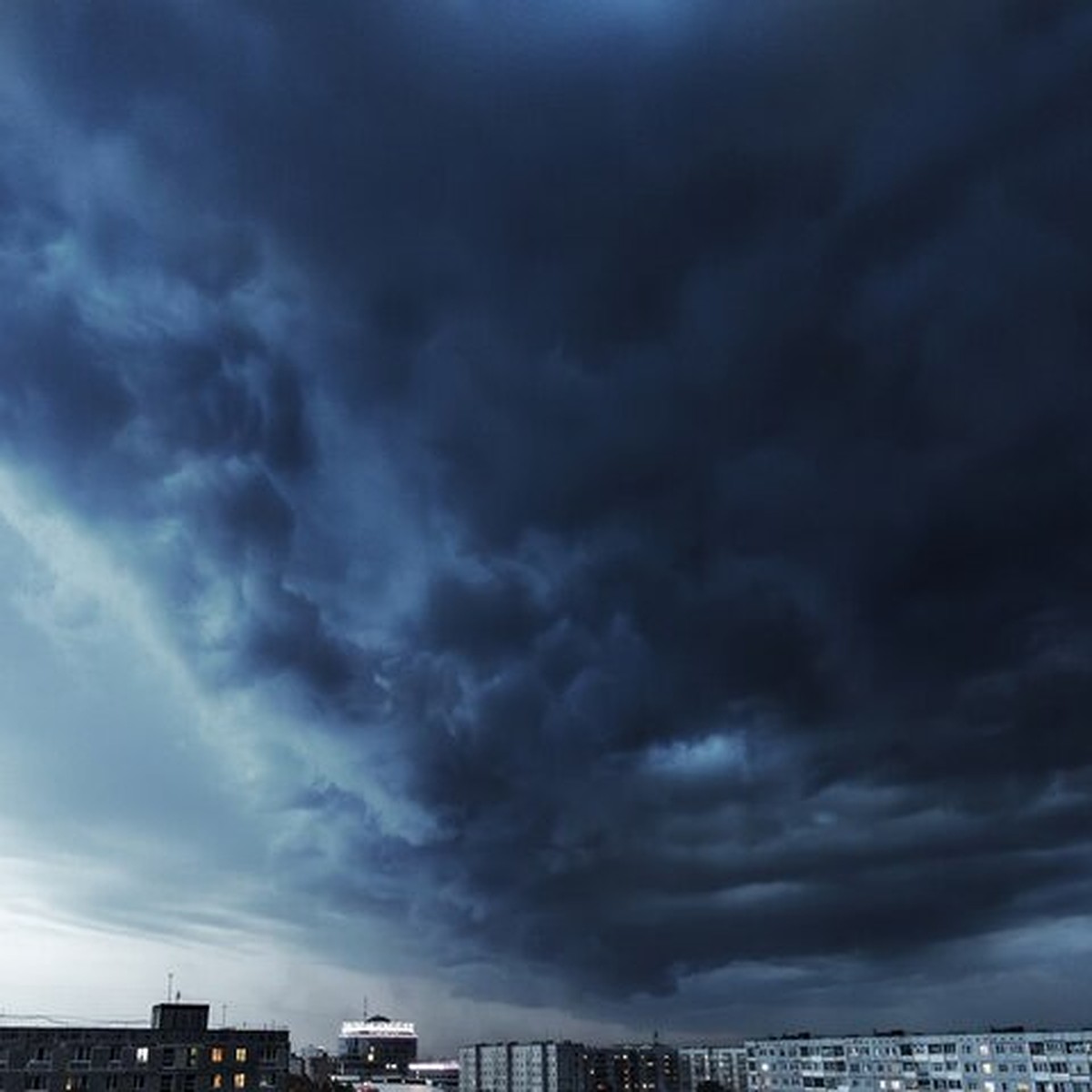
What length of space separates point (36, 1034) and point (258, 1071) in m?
34.8

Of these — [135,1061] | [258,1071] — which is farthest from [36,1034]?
[258,1071]

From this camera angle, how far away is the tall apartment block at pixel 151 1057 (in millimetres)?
157750

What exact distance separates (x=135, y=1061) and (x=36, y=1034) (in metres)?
15.4

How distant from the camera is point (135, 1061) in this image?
164m

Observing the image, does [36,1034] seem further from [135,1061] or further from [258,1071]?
[258,1071]

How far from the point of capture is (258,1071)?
566 feet

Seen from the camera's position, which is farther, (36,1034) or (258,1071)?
(258,1071)

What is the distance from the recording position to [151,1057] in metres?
166

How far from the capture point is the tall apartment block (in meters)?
158

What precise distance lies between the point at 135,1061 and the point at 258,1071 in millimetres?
19505

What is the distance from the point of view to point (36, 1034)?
521 ft
